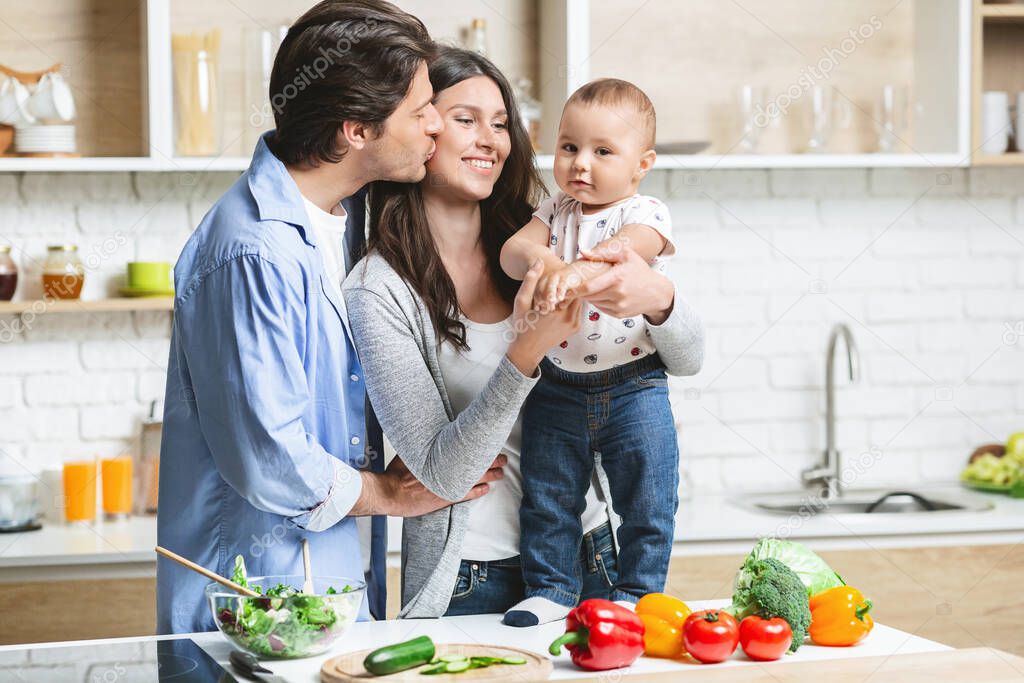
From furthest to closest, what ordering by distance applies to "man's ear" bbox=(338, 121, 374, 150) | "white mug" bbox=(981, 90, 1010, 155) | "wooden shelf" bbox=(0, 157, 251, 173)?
"white mug" bbox=(981, 90, 1010, 155)
"wooden shelf" bbox=(0, 157, 251, 173)
"man's ear" bbox=(338, 121, 374, 150)

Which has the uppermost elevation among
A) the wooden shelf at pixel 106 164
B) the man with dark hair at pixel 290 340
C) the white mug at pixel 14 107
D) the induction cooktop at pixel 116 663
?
the white mug at pixel 14 107

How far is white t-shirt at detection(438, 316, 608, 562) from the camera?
1855 millimetres

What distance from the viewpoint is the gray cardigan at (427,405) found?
1651 mm

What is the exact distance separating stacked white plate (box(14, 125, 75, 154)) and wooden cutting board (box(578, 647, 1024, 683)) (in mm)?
2231

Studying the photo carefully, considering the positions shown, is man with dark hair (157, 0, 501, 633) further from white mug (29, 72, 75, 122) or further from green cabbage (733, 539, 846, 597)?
white mug (29, 72, 75, 122)

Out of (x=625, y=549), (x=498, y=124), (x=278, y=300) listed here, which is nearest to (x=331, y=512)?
(x=278, y=300)

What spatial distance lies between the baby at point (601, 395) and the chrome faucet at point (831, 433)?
5.15ft

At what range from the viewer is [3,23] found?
3.10 m

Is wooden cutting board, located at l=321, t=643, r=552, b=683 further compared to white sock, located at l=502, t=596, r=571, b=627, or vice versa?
white sock, located at l=502, t=596, r=571, b=627

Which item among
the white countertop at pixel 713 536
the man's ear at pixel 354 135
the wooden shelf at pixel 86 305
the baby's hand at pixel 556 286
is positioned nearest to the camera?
the baby's hand at pixel 556 286

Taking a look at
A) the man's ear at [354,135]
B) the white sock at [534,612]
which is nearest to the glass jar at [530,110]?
the man's ear at [354,135]

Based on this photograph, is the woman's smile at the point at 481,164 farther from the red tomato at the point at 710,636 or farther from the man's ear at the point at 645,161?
the red tomato at the point at 710,636

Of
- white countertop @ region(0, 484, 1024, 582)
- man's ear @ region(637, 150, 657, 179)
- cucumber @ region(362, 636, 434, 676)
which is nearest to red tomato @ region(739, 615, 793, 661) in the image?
cucumber @ region(362, 636, 434, 676)

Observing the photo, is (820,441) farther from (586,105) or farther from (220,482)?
(220,482)
